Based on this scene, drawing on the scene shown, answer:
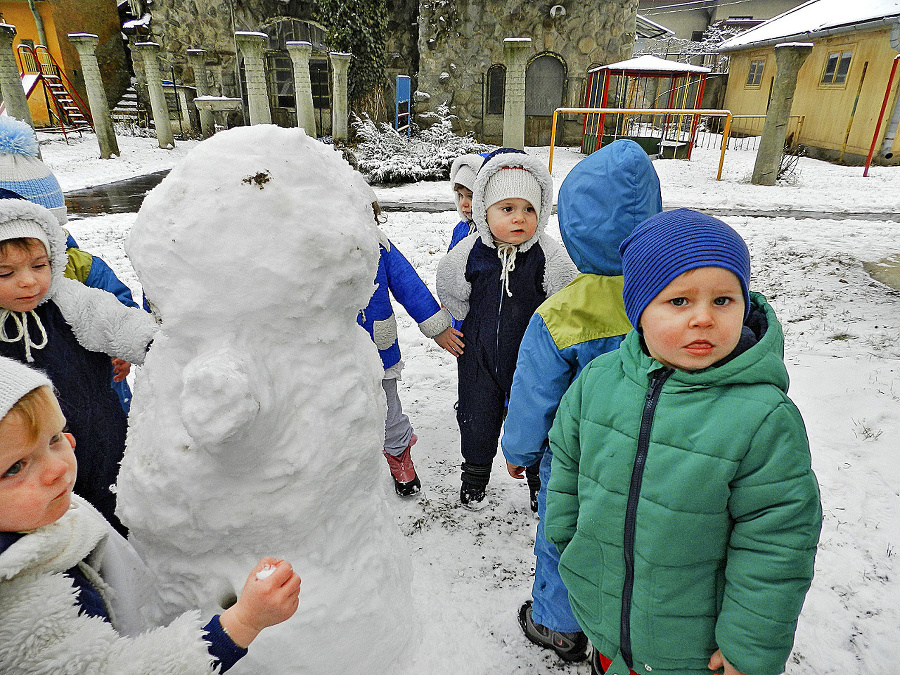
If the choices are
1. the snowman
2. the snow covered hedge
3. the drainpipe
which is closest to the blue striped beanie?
the snowman

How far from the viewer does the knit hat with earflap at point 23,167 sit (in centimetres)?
220

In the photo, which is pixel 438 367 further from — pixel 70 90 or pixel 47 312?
pixel 70 90

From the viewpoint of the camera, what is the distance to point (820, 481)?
265cm

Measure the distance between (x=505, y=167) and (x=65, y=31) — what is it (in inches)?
827

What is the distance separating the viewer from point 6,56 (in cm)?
1013

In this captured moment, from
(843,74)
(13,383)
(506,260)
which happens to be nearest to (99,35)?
(506,260)

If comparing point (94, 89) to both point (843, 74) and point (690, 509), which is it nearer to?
point (690, 509)

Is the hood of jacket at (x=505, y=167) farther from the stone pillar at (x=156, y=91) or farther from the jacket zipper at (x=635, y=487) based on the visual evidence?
the stone pillar at (x=156, y=91)

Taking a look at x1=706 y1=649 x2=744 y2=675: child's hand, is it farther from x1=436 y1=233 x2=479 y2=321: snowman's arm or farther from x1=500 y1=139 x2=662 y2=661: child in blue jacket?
x1=436 y1=233 x2=479 y2=321: snowman's arm

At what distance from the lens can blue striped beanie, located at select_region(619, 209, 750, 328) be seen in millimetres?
1101

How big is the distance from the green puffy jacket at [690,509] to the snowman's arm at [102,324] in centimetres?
144

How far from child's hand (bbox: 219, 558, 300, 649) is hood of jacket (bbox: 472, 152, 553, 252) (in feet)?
5.89

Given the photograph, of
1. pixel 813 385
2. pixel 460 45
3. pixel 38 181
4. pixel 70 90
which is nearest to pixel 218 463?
pixel 38 181

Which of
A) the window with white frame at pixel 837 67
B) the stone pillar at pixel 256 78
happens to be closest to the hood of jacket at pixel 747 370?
the stone pillar at pixel 256 78
